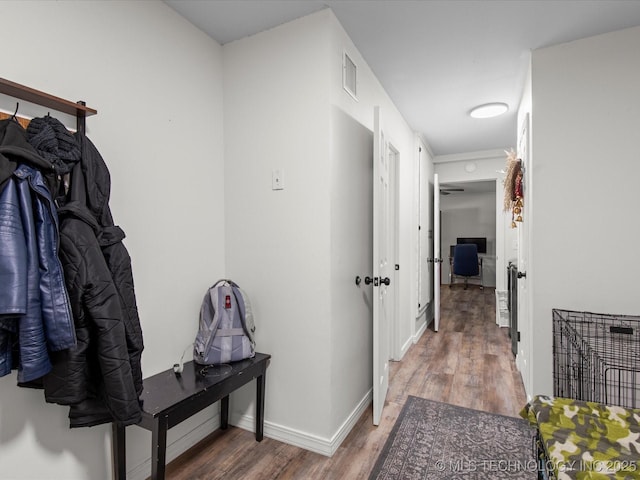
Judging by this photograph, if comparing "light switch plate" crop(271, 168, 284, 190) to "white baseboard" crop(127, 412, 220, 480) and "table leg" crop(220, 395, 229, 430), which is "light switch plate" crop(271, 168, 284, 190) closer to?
"table leg" crop(220, 395, 229, 430)

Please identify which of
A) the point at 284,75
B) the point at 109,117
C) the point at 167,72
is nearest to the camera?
the point at 109,117

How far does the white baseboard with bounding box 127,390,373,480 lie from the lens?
196 cm

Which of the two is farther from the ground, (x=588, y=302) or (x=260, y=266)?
(x=260, y=266)

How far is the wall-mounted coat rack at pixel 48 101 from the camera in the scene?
1.24 meters

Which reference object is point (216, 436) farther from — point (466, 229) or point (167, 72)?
point (466, 229)

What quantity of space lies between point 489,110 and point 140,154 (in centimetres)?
306

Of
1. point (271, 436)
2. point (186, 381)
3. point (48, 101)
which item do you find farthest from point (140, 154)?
point (271, 436)

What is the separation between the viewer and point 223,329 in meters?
1.99

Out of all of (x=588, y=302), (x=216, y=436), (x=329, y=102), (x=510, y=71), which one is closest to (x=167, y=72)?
(x=329, y=102)

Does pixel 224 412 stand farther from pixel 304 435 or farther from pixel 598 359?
pixel 598 359

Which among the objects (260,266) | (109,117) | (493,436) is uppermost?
(109,117)

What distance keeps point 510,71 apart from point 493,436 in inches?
98.5

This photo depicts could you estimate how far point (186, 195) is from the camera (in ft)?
6.66

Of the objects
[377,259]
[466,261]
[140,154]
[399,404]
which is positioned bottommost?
[399,404]
